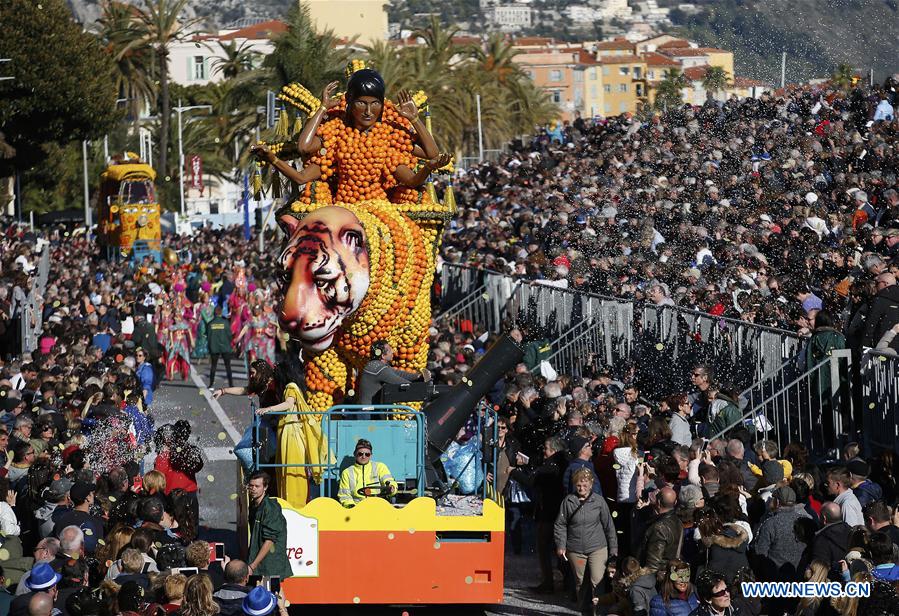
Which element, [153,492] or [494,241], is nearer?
[153,492]

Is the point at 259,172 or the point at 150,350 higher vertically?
the point at 259,172

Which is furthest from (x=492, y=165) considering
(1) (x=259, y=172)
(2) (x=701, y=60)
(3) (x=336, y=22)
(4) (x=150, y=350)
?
(3) (x=336, y=22)

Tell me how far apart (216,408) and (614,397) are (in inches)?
371

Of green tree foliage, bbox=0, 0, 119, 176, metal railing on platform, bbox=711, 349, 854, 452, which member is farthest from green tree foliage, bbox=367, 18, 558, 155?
metal railing on platform, bbox=711, 349, 854, 452

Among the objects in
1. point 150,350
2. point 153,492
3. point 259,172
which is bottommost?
point 150,350

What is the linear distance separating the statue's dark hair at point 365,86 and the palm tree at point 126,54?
205 ft

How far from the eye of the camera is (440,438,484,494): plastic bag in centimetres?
1362

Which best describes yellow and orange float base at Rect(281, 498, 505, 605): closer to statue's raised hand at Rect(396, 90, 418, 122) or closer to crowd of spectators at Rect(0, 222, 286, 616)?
crowd of spectators at Rect(0, 222, 286, 616)

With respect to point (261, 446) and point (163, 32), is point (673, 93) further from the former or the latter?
point (261, 446)

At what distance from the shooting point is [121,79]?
78125mm

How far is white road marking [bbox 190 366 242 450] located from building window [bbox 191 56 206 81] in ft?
304

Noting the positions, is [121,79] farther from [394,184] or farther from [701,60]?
[394,184]

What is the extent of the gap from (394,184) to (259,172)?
2464 millimetres

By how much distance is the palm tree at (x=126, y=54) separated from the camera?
7662cm
